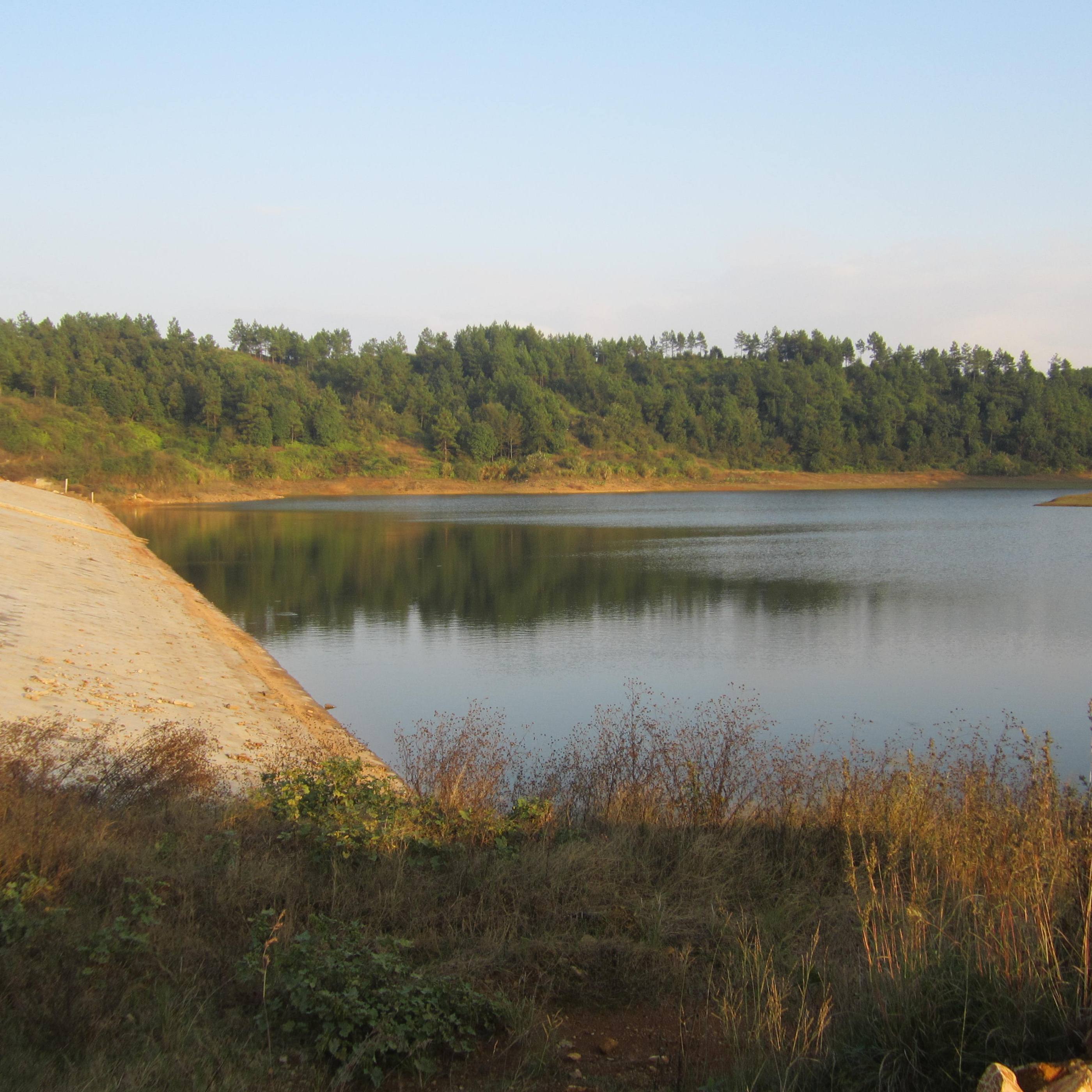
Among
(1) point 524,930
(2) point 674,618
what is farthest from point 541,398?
(1) point 524,930

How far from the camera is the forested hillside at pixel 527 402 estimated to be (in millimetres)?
96438

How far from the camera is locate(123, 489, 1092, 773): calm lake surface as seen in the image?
14305 millimetres

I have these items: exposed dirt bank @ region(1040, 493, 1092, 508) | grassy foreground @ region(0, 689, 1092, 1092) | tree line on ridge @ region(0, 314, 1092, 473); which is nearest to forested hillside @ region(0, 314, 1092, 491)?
tree line on ridge @ region(0, 314, 1092, 473)

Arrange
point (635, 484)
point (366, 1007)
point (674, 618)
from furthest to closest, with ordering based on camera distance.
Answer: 1. point (635, 484)
2. point (674, 618)
3. point (366, 1007)

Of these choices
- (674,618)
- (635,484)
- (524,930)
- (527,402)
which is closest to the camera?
(524,930)

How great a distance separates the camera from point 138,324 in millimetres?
125938

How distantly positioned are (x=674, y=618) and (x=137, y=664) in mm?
11505

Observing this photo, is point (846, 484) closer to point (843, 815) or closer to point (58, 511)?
point (58, 511)

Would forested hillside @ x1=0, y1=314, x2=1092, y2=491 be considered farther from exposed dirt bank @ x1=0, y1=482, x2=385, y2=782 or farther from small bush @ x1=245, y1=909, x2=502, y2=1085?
small bush @ x1=245, y1=909, x2=502, y2=1085

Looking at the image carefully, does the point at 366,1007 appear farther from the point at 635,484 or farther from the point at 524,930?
the point at 635,484

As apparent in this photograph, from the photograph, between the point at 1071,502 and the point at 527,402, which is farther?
the point at 527,402

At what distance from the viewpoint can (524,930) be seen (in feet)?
16.9

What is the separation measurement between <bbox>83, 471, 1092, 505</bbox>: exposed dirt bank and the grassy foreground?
3057 inches

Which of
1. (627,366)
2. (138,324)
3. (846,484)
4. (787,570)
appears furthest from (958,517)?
(138,324)
